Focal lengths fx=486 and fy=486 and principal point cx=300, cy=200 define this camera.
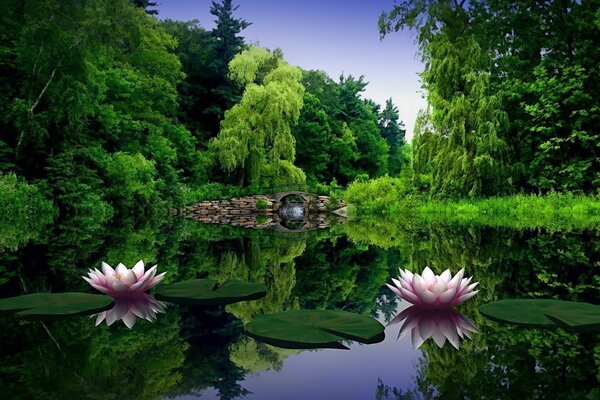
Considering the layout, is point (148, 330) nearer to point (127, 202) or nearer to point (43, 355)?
point (43, 355)

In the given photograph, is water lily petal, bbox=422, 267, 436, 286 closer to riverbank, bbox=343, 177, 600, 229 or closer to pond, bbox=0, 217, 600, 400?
pond, bbox=0, 217, 600, 400

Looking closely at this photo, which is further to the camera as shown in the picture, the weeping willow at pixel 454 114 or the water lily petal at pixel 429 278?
the weeping willow at pixel 454 114

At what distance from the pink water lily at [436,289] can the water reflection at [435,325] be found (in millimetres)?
65

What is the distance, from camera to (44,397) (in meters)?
1.47

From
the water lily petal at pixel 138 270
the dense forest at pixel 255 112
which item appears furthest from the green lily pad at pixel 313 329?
the dense forest at pixel 255 112

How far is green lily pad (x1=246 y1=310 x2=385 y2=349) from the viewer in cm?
201

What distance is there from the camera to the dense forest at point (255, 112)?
1361 cm

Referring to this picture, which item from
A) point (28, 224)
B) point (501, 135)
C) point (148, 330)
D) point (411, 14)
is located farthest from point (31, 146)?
point (501, 135)

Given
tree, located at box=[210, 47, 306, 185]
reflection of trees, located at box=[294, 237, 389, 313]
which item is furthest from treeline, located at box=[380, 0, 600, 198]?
reflection of trees, located at box=[294, 237, 389, 313]

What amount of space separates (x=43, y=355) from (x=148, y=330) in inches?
18.9

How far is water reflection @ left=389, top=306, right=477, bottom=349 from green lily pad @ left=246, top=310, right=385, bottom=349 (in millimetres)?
172

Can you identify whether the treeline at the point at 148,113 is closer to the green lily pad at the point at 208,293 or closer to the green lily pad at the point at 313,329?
the green lily pad at the point at 208,293

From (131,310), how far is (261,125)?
68.9 feet

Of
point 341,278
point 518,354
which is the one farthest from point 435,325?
point 341,278
